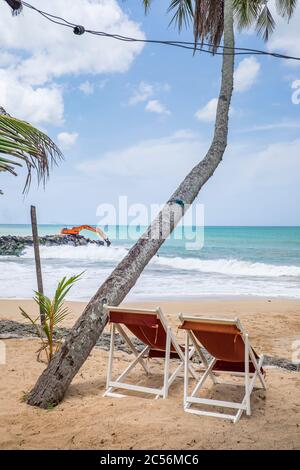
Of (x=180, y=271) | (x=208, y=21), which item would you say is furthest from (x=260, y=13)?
(x=180, y=271)

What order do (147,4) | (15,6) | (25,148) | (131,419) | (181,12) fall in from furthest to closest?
(181,12), (147,4), (15,6), (131,419), (25,148)

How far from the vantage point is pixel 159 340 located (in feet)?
15.3

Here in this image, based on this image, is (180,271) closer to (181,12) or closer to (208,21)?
(181,12)

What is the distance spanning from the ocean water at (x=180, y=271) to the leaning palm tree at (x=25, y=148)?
856cm

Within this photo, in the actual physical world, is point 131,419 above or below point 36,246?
below

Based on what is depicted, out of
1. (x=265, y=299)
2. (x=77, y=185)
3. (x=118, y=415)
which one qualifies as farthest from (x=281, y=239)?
(x=118, y=415)

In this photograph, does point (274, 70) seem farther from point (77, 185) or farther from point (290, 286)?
point (77, 185)

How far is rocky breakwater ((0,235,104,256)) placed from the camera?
28.9 metres

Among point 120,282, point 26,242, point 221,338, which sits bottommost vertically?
point 26,242

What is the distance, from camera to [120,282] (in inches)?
182

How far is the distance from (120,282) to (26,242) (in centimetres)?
2771

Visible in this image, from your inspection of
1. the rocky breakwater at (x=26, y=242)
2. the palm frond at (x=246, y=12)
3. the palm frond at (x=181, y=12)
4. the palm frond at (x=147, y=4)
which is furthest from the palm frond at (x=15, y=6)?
the rocky breakwater at (x=26, y=242)

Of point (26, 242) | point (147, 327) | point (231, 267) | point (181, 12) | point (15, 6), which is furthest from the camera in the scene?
point (26, 242)

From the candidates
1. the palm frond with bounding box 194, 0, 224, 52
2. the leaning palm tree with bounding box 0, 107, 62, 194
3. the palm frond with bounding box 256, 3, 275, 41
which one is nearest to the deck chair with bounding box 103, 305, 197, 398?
the leaning palm tree with bounding box 0, 107, 62, 194
